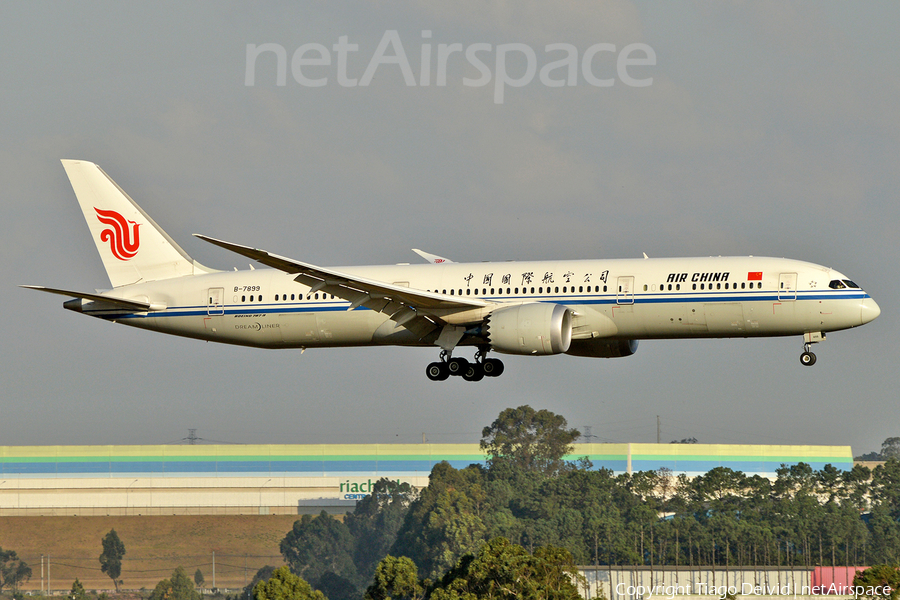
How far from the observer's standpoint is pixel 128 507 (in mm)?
155875

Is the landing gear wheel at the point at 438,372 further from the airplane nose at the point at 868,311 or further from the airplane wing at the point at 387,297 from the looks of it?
the airplane nose at the point at 868,311

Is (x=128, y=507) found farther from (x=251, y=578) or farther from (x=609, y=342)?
(x=609, y=342)

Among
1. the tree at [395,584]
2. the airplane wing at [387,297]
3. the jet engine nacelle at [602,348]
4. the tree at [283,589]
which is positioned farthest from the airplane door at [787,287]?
the tree at [283,589]

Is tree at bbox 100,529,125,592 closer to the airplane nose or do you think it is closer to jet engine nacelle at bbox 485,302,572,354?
jet engine nacelle at bbox 485,302,572,354

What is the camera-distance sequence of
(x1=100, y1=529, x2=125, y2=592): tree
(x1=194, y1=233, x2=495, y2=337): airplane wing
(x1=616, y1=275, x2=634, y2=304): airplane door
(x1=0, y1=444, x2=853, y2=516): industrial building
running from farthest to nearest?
(x1=0, y1=444, x2=853, y2=516): industrial building → (x1=100, y1=529, x2=125, y2=592): tree → (x1=616, y1=275, x2=634, y2=304): airplane door → (x1=194, y1=233, x2=495, y2=337): airplane wing

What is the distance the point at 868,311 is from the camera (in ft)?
155

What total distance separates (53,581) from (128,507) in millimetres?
12945

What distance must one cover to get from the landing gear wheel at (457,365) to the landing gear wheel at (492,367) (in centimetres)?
91

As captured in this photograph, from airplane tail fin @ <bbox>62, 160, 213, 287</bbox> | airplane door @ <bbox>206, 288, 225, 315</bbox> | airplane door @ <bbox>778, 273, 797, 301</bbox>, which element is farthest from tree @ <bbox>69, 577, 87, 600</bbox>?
airplane door @ <bbox>778, 273, 797, 301</bbox>

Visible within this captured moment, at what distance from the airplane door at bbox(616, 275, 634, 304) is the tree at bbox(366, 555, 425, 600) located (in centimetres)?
3405

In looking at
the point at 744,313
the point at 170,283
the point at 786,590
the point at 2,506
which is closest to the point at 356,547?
the point at 2,506

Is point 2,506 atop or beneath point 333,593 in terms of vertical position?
atop

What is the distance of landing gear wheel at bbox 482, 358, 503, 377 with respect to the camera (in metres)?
52.9

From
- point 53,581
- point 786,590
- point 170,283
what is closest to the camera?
point 170,283
